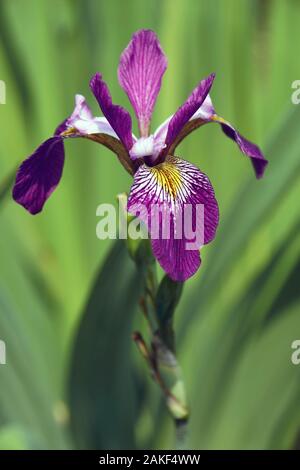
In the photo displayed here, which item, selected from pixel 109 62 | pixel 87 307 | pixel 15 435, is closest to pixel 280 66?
pixel 109 62

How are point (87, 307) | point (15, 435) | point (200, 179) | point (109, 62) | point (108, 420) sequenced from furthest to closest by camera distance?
1. point (109, 62)
2. point (108, 420)
3. point (87, 307)
4. point (15, 435)
5. point (200, 179)

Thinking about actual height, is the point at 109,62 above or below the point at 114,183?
above

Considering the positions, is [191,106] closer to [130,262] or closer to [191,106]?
[191,106]

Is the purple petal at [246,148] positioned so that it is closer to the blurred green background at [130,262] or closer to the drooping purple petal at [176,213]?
the drooping purple petal at [176,213]

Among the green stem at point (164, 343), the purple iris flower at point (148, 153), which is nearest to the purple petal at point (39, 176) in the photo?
the purple iris flower at point (148, 153)
